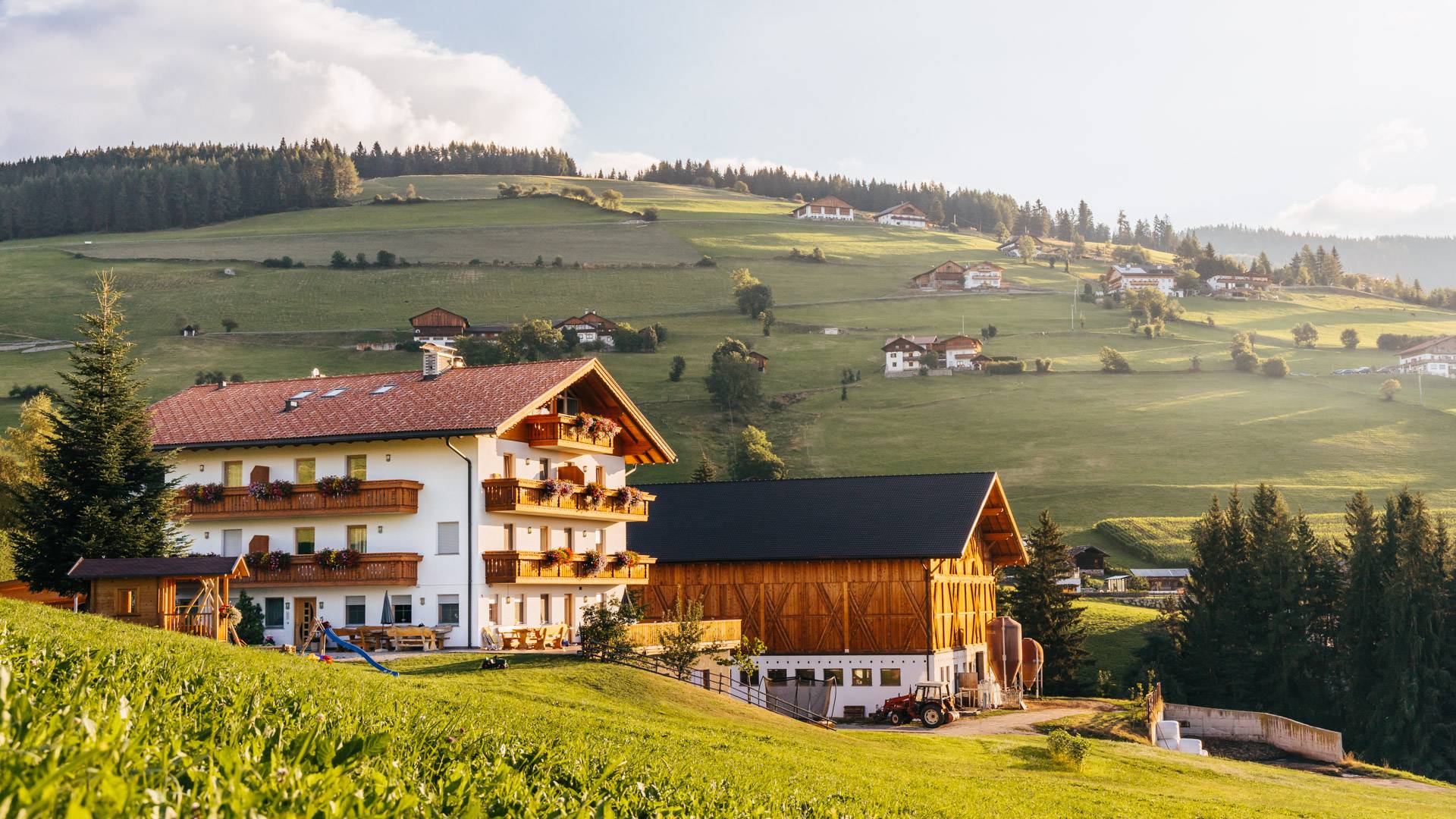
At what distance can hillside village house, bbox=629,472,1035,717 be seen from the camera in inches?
2019

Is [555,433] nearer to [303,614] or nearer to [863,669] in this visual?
[303,614]

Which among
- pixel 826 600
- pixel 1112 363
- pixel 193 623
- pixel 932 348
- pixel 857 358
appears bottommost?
pixel 826 600

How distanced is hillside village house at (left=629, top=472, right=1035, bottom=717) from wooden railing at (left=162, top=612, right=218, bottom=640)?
18.6 metres

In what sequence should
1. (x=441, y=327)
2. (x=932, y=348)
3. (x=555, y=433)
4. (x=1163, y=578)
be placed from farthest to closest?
(x=932, y=348) → (x=441, y=327) → (x=1163, y=578) → (x=555, y=433)

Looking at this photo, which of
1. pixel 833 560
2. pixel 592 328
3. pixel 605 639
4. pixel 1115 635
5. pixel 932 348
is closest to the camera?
pixel 605 639

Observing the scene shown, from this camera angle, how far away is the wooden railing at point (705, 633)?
3991 cm

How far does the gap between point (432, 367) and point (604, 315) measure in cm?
10932

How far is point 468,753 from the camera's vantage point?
1077 centimetres

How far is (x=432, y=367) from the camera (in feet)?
168

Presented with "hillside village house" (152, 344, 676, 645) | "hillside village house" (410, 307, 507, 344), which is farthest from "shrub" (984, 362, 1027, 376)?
"hillside village house" (152, 344, 676, 645)

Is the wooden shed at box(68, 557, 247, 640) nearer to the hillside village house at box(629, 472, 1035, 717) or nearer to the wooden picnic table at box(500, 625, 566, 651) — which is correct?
the wooden picnic table at box(500, 625, 566, 651)

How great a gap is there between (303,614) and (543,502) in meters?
8.98

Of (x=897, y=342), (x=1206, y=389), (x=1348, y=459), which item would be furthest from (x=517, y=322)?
(x=1348, y=459)

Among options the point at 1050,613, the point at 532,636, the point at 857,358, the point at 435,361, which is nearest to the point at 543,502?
the point at 532,636
